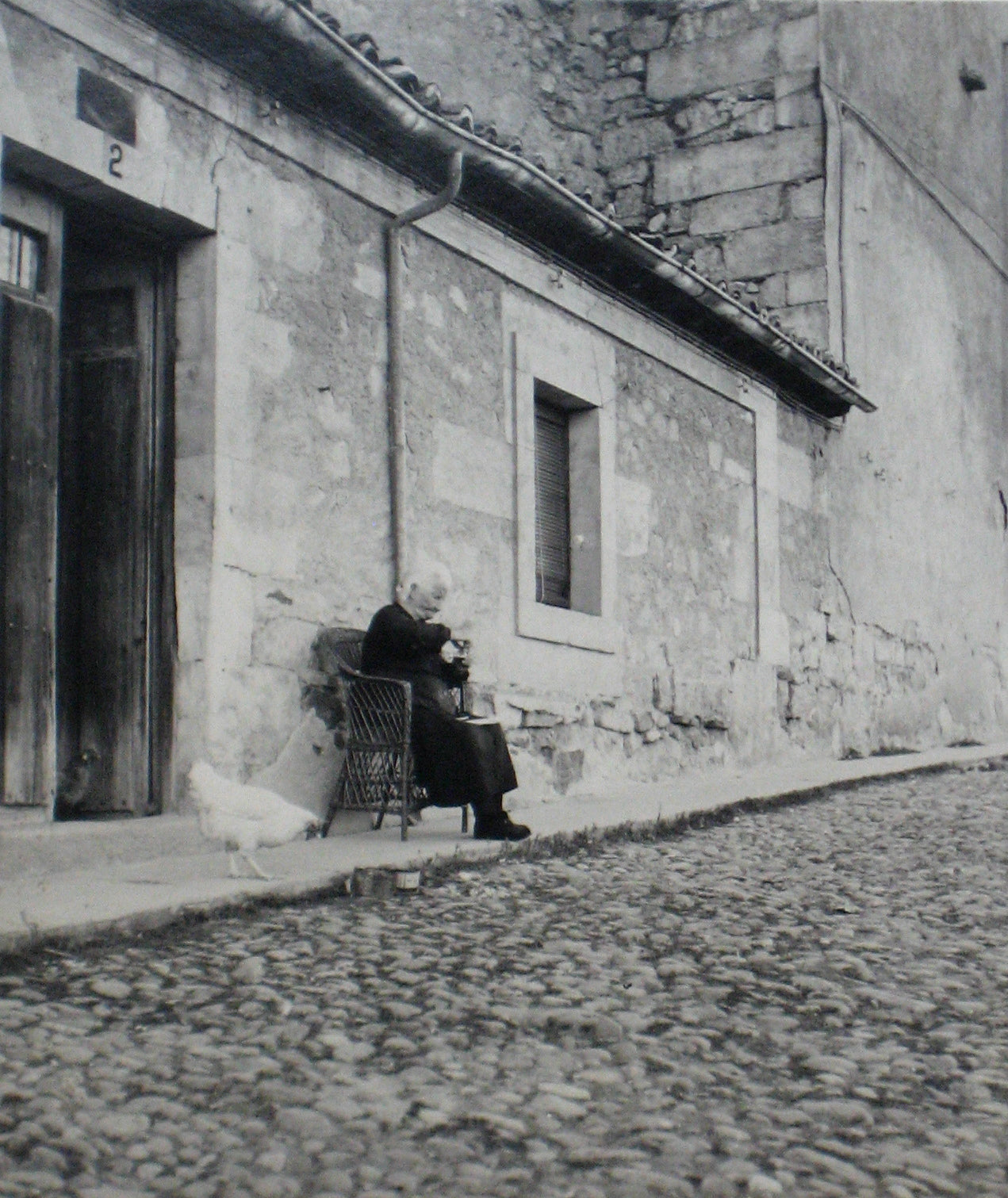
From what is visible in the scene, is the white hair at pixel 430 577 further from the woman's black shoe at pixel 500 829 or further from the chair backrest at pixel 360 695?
the woman's black shoe at pixel 500 829

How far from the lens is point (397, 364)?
698 centimetres

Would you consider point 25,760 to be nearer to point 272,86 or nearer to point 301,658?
point 301,658

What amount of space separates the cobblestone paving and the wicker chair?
1263 millimetres

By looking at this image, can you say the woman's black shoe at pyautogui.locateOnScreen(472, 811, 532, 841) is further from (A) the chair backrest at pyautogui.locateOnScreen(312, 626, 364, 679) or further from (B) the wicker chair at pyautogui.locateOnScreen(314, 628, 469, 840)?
(A) the chair backrest at pyautogui.locateOnScreen(312, 626, 364, 679)

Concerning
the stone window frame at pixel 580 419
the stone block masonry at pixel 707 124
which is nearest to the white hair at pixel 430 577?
the stone window frame at pixel 580 419

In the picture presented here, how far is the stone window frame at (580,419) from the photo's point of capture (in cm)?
803

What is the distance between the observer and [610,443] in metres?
8.95

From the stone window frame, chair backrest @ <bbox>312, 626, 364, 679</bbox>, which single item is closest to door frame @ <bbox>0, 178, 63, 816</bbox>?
chair backrest @ <bbox>312, 626, 364, 679</bbox>

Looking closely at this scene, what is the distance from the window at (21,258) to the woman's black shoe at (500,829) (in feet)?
8.64

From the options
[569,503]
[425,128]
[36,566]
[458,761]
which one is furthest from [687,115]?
[36,566]

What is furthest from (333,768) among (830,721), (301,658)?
(830,721)

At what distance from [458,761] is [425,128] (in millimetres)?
2825

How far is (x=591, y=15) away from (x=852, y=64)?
7.83ft

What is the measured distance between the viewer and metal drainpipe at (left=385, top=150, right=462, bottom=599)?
690 centimetres
